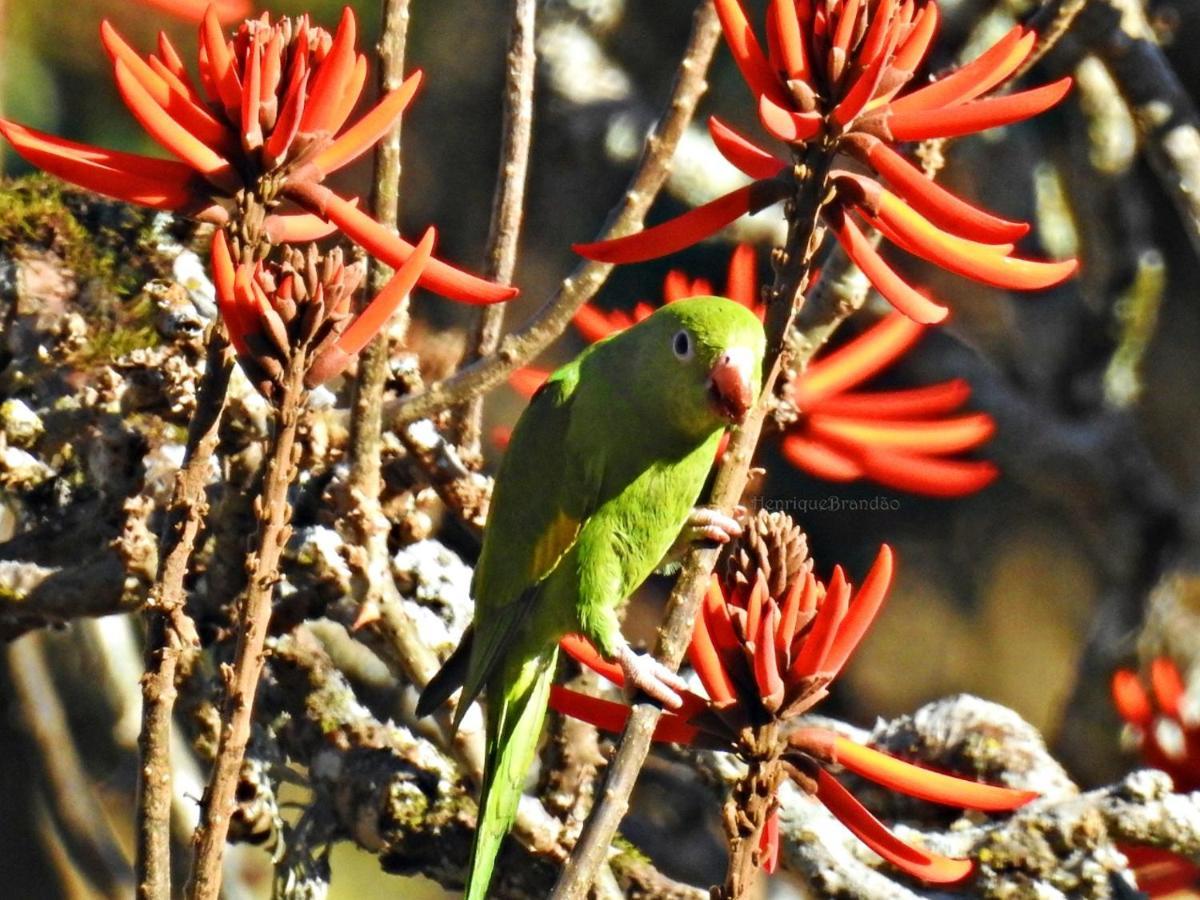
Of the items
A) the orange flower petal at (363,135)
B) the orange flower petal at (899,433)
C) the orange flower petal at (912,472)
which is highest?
the orange flower petal at (899,433)

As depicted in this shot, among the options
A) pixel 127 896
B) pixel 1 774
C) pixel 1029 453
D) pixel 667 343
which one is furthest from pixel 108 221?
pixel 1 774

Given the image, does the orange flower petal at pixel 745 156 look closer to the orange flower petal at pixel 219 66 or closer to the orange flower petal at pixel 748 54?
the orange flower petal at pixel 748 54

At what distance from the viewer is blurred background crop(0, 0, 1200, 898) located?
2746mm

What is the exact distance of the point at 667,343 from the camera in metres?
1.74

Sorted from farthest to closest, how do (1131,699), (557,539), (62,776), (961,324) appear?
(62,776) → (961,324) → (1131,699) → (557,539)

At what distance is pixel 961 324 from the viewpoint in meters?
3.10

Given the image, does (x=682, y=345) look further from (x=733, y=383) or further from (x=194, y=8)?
(x=194, y=8)

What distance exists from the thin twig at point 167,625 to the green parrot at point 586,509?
2.14ft

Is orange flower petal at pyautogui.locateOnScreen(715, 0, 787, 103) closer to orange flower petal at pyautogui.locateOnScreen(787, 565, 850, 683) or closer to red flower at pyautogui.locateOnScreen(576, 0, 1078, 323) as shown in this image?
red flower at pyautogui.locateOnScreen(576, 0, 1078, 323)

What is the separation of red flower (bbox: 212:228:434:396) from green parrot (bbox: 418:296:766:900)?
713 millimetres

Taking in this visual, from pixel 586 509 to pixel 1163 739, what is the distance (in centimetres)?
95

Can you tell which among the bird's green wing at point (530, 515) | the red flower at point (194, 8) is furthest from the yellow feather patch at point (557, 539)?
the red flower at point (194, 8)

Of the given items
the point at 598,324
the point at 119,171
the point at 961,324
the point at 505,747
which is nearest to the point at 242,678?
the point at 119,171

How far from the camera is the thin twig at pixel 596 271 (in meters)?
1.49
